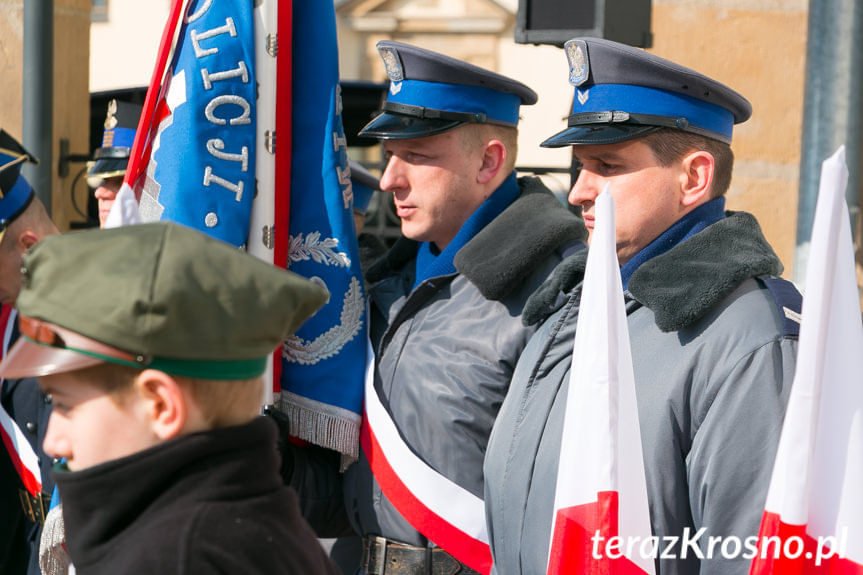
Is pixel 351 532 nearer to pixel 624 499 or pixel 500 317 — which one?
pixel 500 317

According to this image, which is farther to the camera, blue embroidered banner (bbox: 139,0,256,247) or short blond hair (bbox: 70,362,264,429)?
blue embroidered banner (bbox: 139,0,256,247)

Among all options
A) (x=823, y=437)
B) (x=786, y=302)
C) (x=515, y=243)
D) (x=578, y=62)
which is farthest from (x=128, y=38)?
(x=823, y=437)

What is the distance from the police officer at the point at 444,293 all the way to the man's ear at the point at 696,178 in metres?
0.50

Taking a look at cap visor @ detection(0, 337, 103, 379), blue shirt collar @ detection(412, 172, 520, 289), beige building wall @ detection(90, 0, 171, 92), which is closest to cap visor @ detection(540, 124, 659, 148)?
blue shirt collar @ detection(412, 172, 520, 289)

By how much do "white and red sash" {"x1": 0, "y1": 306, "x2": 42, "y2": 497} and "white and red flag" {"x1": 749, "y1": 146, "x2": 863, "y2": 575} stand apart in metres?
2.08

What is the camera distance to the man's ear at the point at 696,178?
2.31 metres

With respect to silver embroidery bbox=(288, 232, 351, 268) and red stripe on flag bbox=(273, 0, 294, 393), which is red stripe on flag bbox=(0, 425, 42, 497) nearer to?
red stripe on flag bbox=(273, 0, 294, 393)

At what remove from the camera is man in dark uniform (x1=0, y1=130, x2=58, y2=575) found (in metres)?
3.15

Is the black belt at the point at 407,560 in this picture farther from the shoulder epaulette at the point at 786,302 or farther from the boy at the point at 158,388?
the boy at the point at 158,388

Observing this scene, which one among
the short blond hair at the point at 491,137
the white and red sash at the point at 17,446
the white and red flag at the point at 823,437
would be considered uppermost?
the short blond hair at the point at 491,137

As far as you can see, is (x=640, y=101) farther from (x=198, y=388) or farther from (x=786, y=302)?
(x=198, y=388)

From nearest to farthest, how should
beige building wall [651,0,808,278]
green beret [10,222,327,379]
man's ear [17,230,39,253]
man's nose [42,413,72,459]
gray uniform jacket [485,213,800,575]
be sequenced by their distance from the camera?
green beret [10,222,327,379]
man's nose [42,413,72,459]
gray uniform jacket [485,213,800,575]
man's ear [17,230,39,253]
beige building wall [651,0,808,278]

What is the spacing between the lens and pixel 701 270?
2100mm

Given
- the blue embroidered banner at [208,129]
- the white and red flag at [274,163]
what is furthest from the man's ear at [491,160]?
the blue embroidered banner at [208,129]
